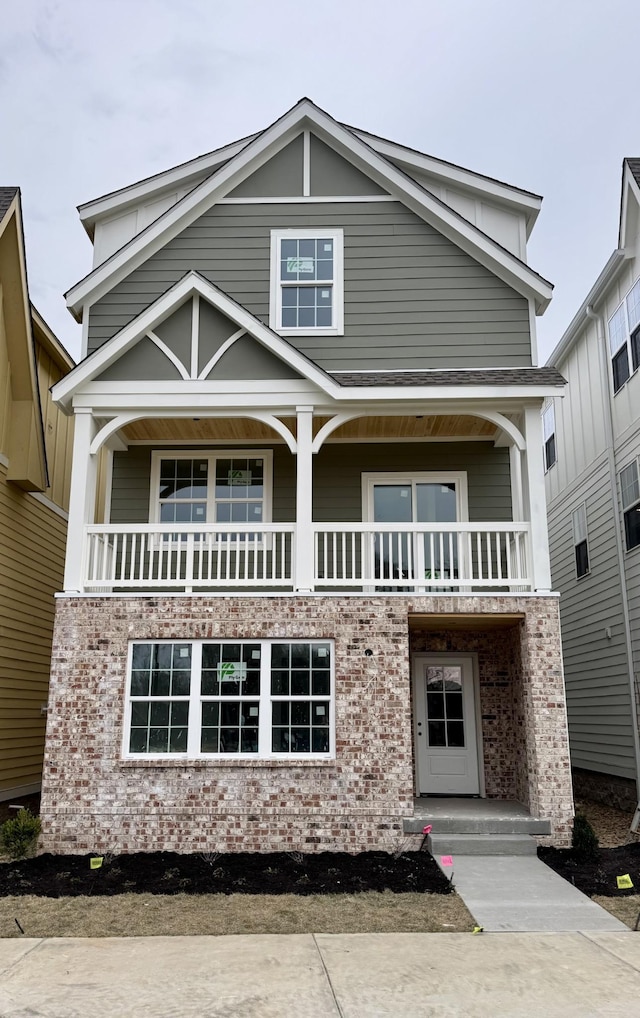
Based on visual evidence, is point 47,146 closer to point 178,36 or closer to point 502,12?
point 178,36

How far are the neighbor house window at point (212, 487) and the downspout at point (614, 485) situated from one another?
596 cm

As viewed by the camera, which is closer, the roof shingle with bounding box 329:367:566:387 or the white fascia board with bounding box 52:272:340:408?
the white fascia board with bounding box 52:272:340:408

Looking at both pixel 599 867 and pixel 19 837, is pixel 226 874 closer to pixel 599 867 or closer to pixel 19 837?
pixel 19 837

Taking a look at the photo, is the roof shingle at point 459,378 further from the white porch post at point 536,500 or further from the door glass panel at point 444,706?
the door glass panel at point 444,706

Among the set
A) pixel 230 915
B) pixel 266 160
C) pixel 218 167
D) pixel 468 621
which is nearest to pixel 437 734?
pixel 468 621

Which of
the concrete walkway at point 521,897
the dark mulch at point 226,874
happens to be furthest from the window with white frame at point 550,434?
the dark mulch at point 226,874

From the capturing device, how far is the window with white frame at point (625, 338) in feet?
45.6

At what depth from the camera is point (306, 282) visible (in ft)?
42.6

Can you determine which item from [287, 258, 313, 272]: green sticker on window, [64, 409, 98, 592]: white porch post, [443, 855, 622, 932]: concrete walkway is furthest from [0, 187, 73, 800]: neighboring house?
[443, 855, 622, 932]: concrete walkway

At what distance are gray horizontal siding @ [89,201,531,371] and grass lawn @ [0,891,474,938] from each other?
725 cm

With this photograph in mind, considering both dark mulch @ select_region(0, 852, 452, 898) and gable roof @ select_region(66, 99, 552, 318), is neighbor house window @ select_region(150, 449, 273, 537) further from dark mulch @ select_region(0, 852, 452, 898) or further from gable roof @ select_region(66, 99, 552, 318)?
dark mulch @ select_region(0, 852, 452, 898)

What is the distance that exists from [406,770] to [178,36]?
14.7m

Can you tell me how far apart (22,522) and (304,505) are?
A: 5661mm

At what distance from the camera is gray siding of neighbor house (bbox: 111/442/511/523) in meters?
13.4
